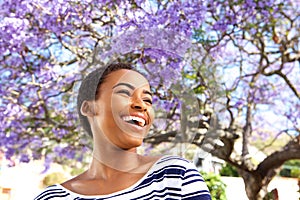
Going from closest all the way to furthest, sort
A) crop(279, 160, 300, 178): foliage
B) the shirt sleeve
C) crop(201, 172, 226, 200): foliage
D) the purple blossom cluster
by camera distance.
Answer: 1. the shirt sleeve
2. the purple blossom cluster
3. crop(201, 172, 226, 200): foliage
4. crop(279, 160, 300, 178): foliage

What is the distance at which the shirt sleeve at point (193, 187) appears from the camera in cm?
99

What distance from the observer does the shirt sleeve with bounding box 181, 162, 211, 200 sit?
99 centimetres

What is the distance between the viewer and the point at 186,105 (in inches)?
42.8

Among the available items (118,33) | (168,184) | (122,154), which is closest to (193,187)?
(168,184)

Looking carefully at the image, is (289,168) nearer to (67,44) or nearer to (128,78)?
(67,44)

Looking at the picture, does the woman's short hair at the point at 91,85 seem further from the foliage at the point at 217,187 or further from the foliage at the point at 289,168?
the foliage at the point at 289,168

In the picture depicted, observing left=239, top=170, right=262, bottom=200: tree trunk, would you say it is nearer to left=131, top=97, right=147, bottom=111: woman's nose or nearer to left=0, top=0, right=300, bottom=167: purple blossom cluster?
left=0, top=0, right=300, bottom=167: purple blossom cluster

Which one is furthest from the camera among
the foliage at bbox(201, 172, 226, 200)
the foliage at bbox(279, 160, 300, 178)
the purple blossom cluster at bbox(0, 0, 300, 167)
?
the foliage at bbox(279, 160, 300, 178)

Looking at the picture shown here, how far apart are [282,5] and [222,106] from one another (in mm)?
3074

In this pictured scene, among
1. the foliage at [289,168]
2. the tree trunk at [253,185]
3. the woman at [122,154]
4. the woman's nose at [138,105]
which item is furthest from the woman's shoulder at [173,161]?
the foliage at [289,168]

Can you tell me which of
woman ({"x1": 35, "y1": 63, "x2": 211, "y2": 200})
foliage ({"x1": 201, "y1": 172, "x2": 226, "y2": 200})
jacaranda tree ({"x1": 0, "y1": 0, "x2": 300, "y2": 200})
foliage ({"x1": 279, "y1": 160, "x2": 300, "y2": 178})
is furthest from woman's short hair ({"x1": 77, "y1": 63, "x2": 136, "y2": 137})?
foliage ({"x1": 279, "y1": 160, "x2": 300, "y2": 178})

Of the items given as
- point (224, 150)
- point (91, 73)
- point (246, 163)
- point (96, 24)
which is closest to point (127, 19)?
point (96, 24)

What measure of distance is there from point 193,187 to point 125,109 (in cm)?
21

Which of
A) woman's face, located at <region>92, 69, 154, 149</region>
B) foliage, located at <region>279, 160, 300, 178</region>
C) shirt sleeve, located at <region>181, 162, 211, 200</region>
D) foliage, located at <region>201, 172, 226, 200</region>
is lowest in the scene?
shirt sleeve, located at <region>181, 162, 211, 200</region>
